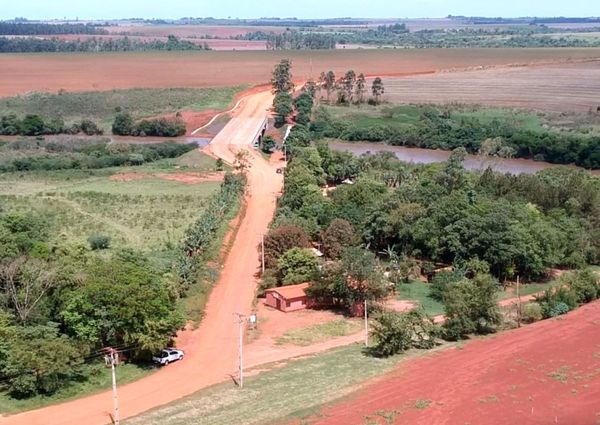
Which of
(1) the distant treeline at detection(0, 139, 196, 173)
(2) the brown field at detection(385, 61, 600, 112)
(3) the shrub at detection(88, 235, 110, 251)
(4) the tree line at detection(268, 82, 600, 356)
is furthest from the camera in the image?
(2) the brown field at detection(385, 61, 600, 112)

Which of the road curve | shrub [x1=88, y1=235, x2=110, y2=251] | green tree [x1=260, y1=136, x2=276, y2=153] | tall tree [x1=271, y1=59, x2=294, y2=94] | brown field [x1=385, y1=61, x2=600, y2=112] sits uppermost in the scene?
tall tree [x1=271, y1=59, x2=294, y2=94]

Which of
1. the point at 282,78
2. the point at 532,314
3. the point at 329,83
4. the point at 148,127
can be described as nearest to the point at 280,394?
the point at 532,314

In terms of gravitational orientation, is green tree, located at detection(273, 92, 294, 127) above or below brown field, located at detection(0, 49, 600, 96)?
below

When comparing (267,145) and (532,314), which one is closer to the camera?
(532,314)

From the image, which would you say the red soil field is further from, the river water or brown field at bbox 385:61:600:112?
brown field at bbox 385:61:600:112

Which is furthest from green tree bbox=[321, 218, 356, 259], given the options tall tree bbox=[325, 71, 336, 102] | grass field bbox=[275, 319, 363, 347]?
tall tree bbox=[325, 71, 336, 102]

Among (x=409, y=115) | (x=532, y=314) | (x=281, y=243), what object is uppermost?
(x=409, y=115)

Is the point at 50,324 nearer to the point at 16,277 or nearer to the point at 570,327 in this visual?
the point at 16,277

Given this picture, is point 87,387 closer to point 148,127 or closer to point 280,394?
point 280,394

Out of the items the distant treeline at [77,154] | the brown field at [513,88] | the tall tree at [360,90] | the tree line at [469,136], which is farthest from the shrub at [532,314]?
the tall tree at [360,90]
